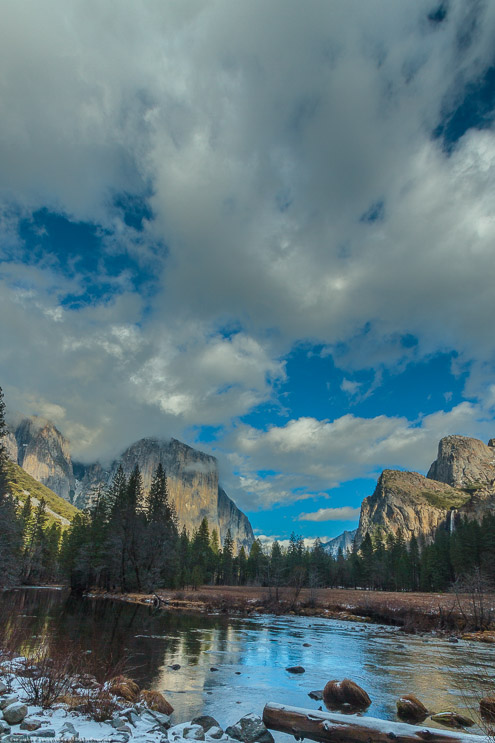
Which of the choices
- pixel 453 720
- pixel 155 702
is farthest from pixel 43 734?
pixel 453 720

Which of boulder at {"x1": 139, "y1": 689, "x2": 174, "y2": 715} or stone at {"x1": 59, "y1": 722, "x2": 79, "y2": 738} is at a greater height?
stone at {"x1": 59, "y1": 722, "x2": 79, "y2": 738}

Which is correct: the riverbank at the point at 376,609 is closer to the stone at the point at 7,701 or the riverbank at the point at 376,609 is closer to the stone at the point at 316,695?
the stone at the point at 316,695

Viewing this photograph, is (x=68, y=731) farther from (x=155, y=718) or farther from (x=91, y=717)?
(x=155, y=718)

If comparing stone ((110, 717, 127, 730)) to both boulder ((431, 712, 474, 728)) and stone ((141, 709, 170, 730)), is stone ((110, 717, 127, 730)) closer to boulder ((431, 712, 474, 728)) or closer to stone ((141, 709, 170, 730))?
stone ((141, 709, 170, 730))

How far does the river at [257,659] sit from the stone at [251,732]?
160 cm

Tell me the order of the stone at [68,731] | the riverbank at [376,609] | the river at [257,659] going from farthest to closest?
the riverbank at [376,609], the river at [257,659], the stone at [68,731]

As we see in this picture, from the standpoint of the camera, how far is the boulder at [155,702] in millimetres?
11727

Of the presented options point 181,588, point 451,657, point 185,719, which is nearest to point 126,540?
point 181,588

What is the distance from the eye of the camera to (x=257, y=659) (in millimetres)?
22281

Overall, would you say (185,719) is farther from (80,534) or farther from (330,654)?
(80,534)

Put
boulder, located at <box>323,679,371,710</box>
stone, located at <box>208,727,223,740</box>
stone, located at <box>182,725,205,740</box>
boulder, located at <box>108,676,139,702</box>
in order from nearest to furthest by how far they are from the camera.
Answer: stone, located at <box>182,725,205,740</box>
stone, located at <box>208,727,223,740</box>
boulder, located at <box>108,676,139,702</box>
boulder, located at <box>323,679,371,710</box>

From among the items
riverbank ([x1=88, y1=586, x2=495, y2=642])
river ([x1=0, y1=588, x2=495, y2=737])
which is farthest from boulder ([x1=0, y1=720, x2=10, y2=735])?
riverbank ([x1=88, y1=586, x2=495, y2=642])

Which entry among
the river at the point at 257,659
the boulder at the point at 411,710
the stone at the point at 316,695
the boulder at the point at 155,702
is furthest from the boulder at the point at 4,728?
the boulder at the point at 411,710

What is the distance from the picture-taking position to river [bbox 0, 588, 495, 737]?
14.6 metres
